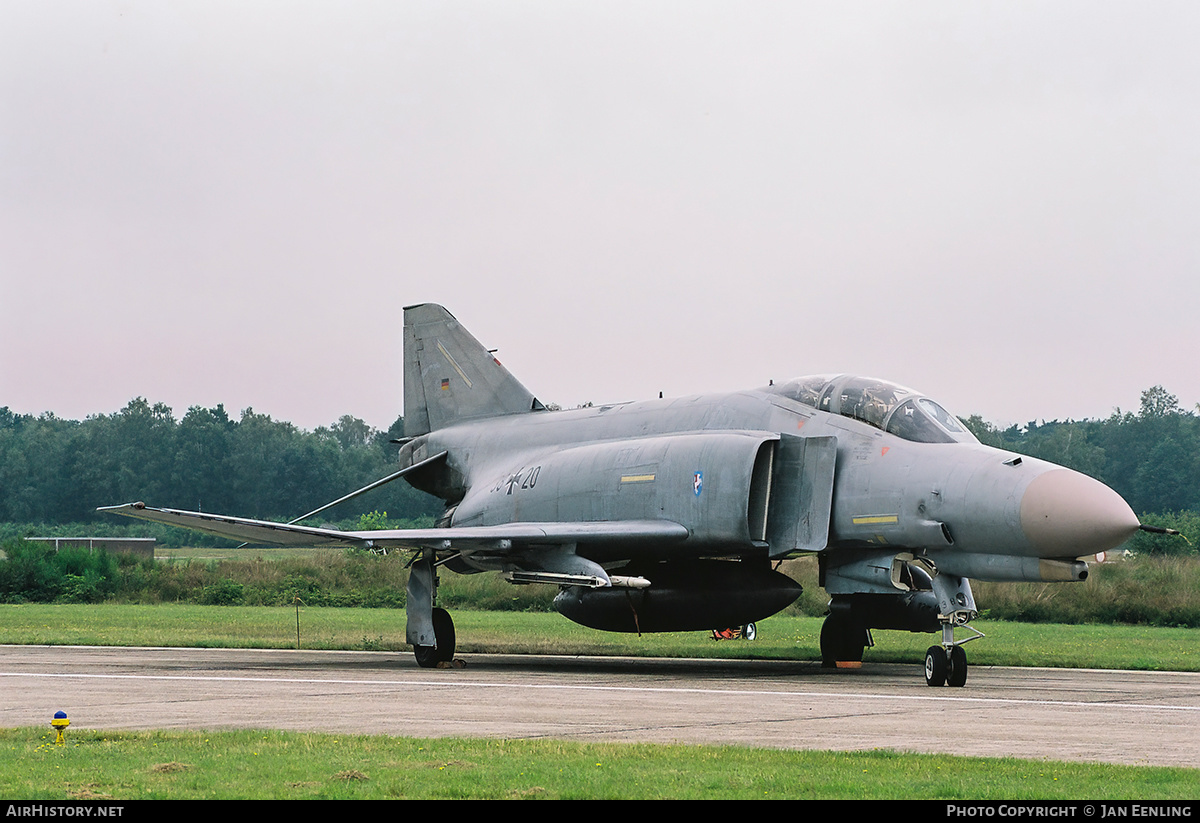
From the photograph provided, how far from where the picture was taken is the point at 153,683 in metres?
14.5

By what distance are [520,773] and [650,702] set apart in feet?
15.6

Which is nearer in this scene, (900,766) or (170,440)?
(900,766)

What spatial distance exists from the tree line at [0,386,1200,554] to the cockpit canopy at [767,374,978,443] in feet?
195

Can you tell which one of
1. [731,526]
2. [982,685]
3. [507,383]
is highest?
[507,383]

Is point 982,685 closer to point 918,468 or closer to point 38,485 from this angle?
point 918,468

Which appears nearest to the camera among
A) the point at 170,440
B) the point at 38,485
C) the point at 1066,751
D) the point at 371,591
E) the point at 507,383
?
the point at 1066,751

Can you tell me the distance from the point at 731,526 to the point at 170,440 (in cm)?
7884

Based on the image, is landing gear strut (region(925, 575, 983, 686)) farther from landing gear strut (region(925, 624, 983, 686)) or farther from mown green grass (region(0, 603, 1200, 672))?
mown green grass (region(0, 603, 1200, 672))

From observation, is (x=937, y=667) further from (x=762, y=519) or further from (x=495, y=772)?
(x=495, y=772)

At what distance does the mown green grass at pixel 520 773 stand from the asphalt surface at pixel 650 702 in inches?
30.3

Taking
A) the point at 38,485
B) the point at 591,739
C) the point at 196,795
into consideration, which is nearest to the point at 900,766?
the point at 591,739

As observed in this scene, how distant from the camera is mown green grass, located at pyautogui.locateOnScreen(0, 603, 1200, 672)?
757 inches

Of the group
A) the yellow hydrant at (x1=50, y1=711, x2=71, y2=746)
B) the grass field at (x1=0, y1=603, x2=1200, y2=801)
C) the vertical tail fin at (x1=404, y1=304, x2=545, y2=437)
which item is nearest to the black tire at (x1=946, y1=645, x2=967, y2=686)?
the grass field at (x1=0, y1=603, x2=1200, y2=801)

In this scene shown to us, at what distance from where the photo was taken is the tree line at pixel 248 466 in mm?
79312
